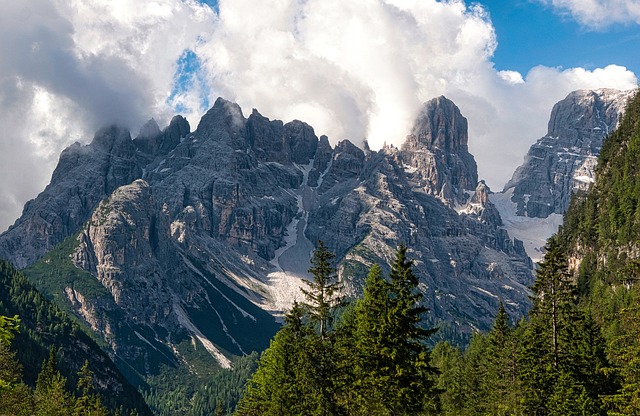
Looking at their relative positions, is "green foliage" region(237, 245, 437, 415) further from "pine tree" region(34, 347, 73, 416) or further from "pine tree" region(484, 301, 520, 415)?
"pine tree" region(34, 347, 73, 416)

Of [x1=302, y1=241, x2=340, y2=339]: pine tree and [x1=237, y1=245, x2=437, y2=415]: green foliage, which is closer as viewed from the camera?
[x1=237, y1=245, x2=437, y2=415]: green foliage

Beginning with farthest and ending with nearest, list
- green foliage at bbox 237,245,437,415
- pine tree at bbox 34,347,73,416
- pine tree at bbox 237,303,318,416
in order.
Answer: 1. pine tree at bbox 34,347,73,416
2. pine tree at bbox 237,303,318,416
3. green foliage at bbox 237,245,437,415

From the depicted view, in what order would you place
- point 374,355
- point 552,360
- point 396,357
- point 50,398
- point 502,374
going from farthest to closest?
point 50,398
point 502,374
point 552,360
point 374,355
point 396,357

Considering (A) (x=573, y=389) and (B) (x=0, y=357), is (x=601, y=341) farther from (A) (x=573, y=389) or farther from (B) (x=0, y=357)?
(B) (x=0, y=357)

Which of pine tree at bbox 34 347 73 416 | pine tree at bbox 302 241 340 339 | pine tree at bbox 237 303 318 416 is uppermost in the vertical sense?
A: pine tree at bbox 302 241 340 339

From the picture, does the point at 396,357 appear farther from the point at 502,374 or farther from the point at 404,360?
the point at 502,374

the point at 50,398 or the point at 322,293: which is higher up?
the point at 322,293

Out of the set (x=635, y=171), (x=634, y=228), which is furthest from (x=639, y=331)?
(x=635, y=171)

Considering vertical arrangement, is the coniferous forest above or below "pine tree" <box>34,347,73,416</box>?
above

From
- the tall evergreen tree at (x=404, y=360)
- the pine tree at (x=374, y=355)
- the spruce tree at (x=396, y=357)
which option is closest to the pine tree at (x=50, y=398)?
the pine tree at (x=374, y=355)

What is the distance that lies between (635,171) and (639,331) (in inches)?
4980

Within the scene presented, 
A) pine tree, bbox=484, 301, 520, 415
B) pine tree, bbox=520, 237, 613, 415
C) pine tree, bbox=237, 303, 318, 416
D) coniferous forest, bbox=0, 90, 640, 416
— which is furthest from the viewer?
pine tree, bbox=484, 301, 520, 415

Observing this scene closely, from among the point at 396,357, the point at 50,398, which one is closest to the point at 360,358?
the point at 396,357

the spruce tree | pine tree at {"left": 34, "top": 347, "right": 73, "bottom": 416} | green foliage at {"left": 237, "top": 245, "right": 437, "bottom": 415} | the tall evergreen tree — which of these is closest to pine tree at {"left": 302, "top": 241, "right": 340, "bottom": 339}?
green foliage at {"left": 237, "top": 245, "right": 437, "bottom": 415}
